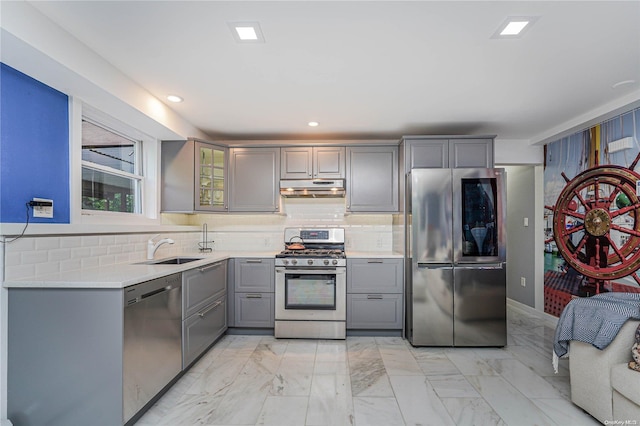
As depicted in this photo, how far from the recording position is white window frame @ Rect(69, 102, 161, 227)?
2.35m

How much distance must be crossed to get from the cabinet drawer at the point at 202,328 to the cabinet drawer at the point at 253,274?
0.27 meters

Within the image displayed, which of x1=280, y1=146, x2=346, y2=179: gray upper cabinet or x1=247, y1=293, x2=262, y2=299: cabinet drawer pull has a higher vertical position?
x1=280, y1=146, x2=346, y2=179: gray upper cabinet

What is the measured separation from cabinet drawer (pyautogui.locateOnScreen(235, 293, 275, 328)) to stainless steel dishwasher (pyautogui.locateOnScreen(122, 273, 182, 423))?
111 cm

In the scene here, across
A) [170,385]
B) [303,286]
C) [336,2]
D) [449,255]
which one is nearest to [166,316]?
[170,385]

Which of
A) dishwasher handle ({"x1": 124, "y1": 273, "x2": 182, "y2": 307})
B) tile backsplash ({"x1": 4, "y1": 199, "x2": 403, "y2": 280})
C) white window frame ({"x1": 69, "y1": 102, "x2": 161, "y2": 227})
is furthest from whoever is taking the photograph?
tile backsplash ({"x1": 4, "y1": 199, "x2": 403, "y2": 280})

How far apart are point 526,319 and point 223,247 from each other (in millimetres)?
4221

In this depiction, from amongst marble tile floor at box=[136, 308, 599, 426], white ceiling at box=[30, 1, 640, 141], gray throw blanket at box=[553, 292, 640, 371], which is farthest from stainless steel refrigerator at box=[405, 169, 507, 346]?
gray throw blanket at box=[553, 292, 640, 371]

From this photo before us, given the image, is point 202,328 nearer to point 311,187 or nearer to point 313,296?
point 313,296

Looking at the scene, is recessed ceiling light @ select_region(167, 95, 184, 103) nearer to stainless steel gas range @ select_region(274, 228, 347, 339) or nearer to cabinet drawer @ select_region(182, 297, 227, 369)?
stainless steel gas range @ select_region(274, 228, 347, 339)

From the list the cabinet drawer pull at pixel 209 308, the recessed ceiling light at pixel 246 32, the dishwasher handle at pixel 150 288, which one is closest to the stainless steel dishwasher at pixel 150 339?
the dishwasher handle at pixel 150 288

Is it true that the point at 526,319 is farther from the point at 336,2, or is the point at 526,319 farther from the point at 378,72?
the point at 336,2

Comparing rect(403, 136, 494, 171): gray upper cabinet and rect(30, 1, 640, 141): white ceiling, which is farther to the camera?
rect(403, 136, 494, 171): gray upper cabinet

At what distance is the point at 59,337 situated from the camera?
1851 mm

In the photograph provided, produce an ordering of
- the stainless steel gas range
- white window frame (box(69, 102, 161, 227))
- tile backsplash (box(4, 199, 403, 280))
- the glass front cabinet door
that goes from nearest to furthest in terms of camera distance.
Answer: white window frame (box(69, 102, 161, 227))
the stainless steel gas range
the glass front cabinet door
tile backsplash (box(4, 199, 403, 280))
